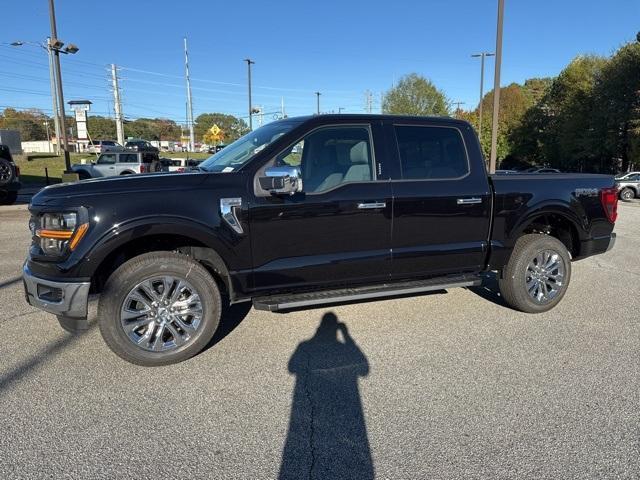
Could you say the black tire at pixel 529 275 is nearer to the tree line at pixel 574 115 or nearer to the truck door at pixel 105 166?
the truck door at pixel 105 166

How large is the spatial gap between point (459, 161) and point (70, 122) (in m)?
114

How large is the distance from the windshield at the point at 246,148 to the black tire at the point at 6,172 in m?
11.9

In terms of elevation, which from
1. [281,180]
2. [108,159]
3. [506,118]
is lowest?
[281,180]

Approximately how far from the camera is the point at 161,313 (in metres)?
3.70

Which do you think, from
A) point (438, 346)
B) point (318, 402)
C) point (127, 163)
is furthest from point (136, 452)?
point (127, 163)

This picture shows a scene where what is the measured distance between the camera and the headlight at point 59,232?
135 inches

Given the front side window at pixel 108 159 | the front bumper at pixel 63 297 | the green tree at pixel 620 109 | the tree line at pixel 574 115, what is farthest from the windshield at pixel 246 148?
the green tree at pixel 620 109

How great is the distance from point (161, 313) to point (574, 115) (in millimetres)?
46451

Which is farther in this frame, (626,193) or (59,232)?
(626,193)

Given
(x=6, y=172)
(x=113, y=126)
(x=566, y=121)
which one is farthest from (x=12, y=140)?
(x=113, y=126)

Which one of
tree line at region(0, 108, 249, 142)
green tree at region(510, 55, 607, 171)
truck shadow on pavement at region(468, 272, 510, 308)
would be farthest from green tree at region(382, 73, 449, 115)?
truck shadow on pavement at region(468, 272, 510, 308)

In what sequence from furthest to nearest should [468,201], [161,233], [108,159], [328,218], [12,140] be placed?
[12,140] → [108,159] → [468,201] → [328,218] → [161,233]

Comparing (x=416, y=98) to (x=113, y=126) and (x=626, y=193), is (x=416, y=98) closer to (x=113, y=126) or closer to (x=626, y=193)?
(x=626, y=193)

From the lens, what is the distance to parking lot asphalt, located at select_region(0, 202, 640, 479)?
8.51 feet
